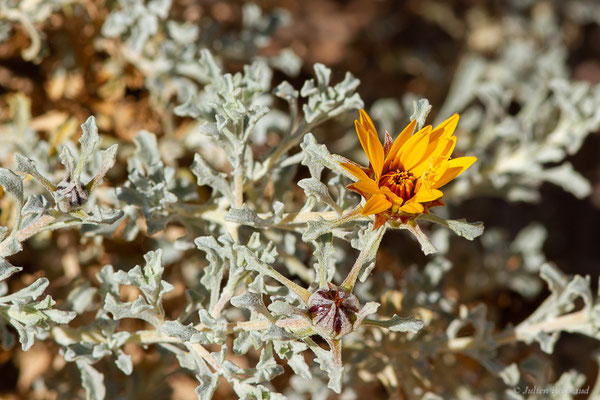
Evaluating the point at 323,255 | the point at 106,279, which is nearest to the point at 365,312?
the point at 323,255

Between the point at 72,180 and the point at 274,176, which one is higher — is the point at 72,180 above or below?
above

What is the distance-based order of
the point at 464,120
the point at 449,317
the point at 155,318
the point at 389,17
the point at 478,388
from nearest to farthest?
the point at 155,318 → the point at 449,317 → the point at 478,388 → the point at 464,120 → the point at 389,17

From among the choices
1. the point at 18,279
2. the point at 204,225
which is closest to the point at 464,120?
the point at 204,225

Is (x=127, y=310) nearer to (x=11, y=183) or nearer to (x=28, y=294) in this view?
(x=28, y=294)

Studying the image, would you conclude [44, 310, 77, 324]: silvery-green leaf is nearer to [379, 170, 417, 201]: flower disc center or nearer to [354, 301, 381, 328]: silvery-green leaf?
[354, 301, 381, 328]: silvery-green leaf

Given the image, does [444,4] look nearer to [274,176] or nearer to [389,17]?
[389,17]

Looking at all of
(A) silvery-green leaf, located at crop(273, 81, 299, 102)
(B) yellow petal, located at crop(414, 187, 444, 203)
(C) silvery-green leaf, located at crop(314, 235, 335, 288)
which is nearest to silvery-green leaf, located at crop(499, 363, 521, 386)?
(C) silvery-green leaf, located at crop(314, 235, 335, 288)
